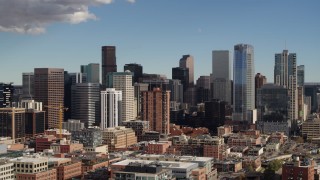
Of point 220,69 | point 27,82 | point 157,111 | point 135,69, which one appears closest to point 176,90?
point 135,69

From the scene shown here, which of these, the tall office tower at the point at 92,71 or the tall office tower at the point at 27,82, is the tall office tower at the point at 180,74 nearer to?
the tall office tower at the point at 92,71

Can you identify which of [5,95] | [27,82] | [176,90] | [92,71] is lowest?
[5,95]

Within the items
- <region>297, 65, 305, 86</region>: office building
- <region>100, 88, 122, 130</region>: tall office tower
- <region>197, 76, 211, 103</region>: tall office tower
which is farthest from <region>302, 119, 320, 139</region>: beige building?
<region>297, 65, 305, 86</region>: office building

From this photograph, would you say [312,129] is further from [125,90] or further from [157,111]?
[125,90]

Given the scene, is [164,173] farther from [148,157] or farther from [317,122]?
[317,122]

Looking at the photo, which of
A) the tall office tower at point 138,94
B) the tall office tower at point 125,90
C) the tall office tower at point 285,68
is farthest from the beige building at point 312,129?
the tall office tower at point 285,68

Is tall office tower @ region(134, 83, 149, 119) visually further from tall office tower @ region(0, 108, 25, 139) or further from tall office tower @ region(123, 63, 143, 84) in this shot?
tall office tower @ region(0, 108, 25, 139)
